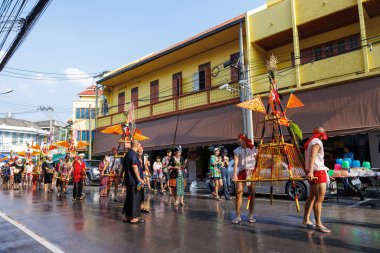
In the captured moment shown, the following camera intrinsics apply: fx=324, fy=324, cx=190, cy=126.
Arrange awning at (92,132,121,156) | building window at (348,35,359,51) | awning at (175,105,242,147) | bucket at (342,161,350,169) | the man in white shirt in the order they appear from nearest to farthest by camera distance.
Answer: the man in white shirt → bucket at (342,161,350,169) → building window at (348,35,359,51) → awning at (175,105,242,147) → awning at (92,132,121,156)

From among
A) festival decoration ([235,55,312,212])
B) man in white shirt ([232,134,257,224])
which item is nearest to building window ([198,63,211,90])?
man in white shirt ([232,134,257,224])

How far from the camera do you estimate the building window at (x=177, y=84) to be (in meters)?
20.8

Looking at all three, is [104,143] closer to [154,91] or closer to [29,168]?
[29,168]

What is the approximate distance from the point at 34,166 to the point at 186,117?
10.4 metres

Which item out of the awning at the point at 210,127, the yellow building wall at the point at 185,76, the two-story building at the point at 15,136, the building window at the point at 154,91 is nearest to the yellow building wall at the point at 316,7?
the yellow building wall at the point at 185,76

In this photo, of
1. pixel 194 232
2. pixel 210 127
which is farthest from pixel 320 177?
pixel 210 127

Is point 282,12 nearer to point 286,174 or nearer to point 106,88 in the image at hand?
point 286,174

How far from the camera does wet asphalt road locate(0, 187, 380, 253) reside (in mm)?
5047

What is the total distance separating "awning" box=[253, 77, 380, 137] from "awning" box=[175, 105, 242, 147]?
291 centimetres

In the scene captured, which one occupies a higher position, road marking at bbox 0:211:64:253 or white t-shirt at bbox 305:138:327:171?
white t-shirt at bbox 305:138:327:171

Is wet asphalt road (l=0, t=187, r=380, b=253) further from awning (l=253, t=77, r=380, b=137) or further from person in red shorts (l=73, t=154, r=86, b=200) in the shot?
awning (l=253, t=77, r=380, b=137)

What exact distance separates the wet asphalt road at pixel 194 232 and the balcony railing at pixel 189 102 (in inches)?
345

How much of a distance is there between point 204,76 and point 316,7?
7473mm

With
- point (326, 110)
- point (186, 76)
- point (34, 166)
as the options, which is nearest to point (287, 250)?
point (326, 110)
